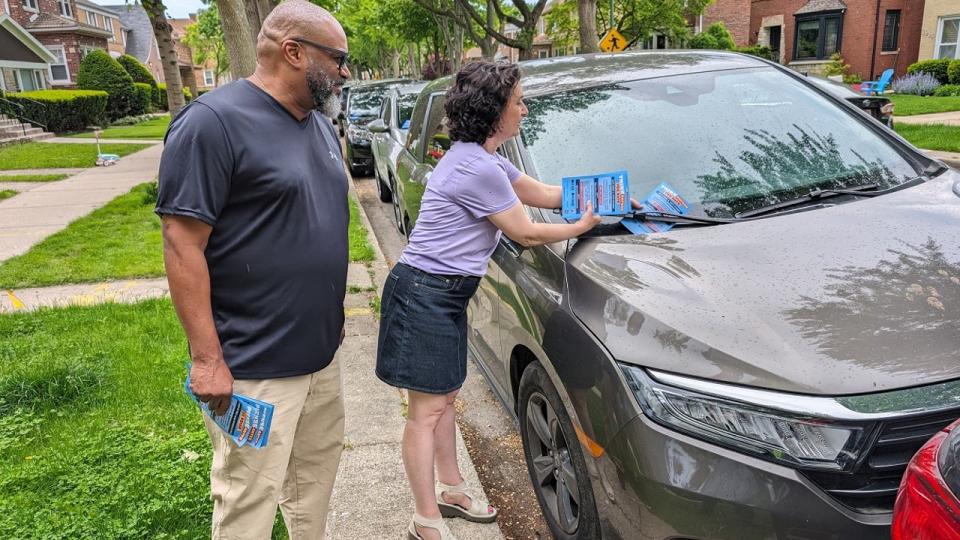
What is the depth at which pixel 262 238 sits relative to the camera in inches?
74.0

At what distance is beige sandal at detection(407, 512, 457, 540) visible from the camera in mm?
2566

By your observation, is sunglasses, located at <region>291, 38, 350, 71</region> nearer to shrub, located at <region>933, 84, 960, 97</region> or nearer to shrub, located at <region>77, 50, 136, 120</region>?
shrub, located at <region>933, 84, 960, 97</region>

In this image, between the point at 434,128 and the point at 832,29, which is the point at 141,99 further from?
the point at 434,128

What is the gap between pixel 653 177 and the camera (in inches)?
114

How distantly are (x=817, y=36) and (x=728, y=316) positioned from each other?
2891 cm

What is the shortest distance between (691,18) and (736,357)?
31.5 metres

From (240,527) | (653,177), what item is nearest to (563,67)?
(653,177)

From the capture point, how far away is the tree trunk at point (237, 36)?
7.32 metres

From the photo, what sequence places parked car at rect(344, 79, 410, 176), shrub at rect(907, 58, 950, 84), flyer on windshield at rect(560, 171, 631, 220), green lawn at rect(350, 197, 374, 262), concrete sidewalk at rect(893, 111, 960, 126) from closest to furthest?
1. flyer on windshield at rect(560, 171, 631, 220)
2. green lawn at rect(350, 197, 374, 262)
3. parked car at rect(344, 79, 410, 176)
4. concrete sidewalk at rect(893, 111, 960, 126)
5. shrub at rect(907, 58, 950, 84)

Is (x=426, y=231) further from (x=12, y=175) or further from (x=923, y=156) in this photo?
(x=12, y=175)

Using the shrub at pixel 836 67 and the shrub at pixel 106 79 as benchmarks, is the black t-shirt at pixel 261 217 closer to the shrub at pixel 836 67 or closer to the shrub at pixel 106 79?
the shrub at pixel 836 67

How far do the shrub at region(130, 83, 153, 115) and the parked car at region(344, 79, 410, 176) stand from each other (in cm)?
2191

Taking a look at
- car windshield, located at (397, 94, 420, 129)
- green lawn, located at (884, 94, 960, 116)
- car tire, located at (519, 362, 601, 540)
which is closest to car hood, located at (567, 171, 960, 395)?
car tire, located at (519, 362, 601, 540)

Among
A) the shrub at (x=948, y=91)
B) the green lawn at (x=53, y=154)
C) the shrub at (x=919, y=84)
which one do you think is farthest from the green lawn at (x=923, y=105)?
the green lawn at (x=53, y=154)
